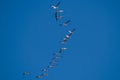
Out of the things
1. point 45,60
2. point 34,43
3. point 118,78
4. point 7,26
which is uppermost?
point 7,26

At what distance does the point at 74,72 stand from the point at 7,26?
2.57ft

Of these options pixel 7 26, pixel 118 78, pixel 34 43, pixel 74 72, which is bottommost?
pixel 118 78

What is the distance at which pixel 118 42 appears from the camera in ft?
6.52

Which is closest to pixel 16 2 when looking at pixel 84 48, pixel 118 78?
pixel 84 48

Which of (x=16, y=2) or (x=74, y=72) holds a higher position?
(x=16, y=2)

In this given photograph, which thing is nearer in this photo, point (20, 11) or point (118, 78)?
point (20, 11)

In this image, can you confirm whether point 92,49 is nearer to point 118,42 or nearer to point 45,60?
point 118,42

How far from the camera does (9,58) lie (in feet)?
6.23

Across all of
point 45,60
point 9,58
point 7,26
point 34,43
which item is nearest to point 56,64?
point 45,60

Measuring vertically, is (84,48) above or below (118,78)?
above

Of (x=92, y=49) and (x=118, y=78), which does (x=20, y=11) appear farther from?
(x=118, y=78)

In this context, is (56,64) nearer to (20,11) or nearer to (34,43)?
(34,43)

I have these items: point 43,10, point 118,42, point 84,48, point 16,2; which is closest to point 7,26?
point 16,2

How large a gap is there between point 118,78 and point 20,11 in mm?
1163
